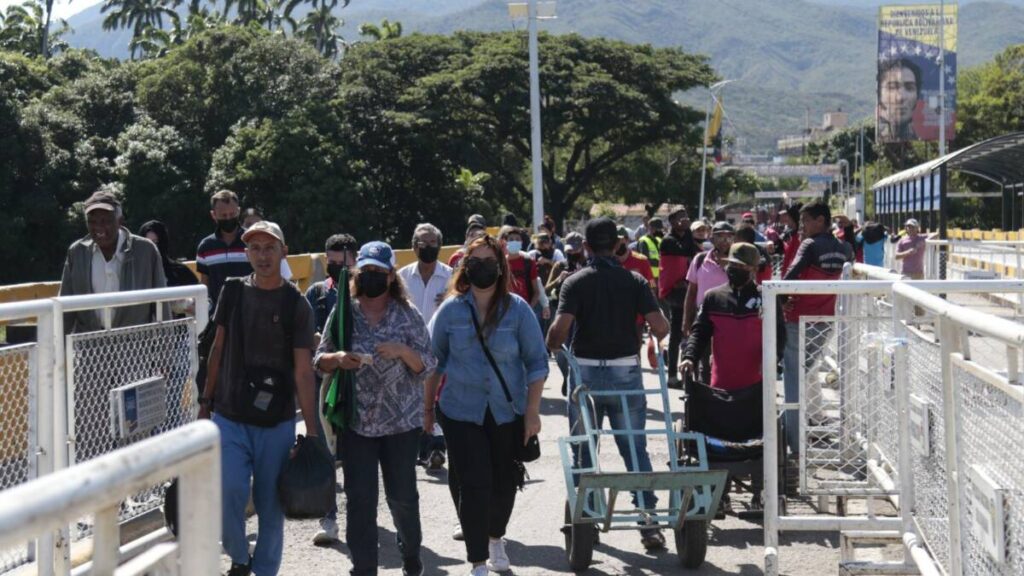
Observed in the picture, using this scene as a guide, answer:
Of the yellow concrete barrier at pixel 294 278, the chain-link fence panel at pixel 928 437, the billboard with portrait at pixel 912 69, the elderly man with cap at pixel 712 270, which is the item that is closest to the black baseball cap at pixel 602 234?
the yellow concrete barrier at pixel 294 278

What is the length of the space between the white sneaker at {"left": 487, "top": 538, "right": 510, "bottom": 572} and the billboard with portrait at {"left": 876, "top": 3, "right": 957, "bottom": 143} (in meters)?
59.4

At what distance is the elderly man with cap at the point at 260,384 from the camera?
595cm

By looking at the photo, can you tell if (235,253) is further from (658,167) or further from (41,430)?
(658,167)

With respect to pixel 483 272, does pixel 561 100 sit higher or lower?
higher

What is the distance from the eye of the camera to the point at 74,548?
600 centimetres

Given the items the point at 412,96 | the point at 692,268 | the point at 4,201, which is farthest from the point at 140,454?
the point at 412,96

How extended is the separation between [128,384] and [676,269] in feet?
27.0

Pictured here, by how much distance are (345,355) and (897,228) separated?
40.5m

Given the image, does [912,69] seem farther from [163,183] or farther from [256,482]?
[256,482]

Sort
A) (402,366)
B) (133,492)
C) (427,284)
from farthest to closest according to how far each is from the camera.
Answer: (427,284) → (402,366) → (133,492)

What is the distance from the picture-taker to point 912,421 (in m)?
5.93

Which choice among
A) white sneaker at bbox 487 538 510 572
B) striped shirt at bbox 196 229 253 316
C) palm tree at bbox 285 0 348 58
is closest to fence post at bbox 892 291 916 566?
white sneaker at bbox 487 538 510 572

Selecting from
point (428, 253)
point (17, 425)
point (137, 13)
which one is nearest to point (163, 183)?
point (428, 253)

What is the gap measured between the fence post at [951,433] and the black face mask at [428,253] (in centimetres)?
444
